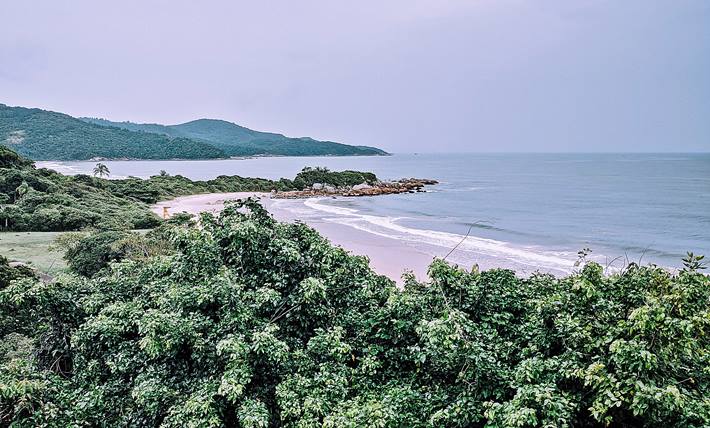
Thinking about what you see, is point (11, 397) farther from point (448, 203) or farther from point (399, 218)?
point (448, 203)

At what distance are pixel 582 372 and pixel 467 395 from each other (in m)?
1.39

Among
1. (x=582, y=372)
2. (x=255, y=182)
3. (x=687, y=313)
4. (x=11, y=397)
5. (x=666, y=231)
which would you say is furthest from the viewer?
(x=255, y=182)

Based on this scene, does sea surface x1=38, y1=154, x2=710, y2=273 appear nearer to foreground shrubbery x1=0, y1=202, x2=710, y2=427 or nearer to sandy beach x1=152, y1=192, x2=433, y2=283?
sandy beach x1=152, y1=192, x2=433, y2=283

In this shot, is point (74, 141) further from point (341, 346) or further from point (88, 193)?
point (341, 346)

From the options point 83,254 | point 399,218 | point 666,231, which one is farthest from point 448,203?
point 83,254

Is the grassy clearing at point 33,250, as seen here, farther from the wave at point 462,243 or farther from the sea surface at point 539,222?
the sea surface at point 539,222

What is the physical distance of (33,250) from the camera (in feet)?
80.8

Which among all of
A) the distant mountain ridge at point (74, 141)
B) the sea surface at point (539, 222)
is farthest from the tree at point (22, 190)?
the distant mountain ridge at point (74, 141)

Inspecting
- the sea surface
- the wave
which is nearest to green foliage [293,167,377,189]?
the sea surface

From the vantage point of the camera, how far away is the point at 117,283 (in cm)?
862

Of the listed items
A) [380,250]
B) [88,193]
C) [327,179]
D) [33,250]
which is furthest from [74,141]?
[380,250]

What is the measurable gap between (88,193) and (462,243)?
1564 inches

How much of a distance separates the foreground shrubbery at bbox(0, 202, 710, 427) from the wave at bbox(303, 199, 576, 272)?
1176 centimetres

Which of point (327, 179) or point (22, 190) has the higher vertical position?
point (22, 190)
